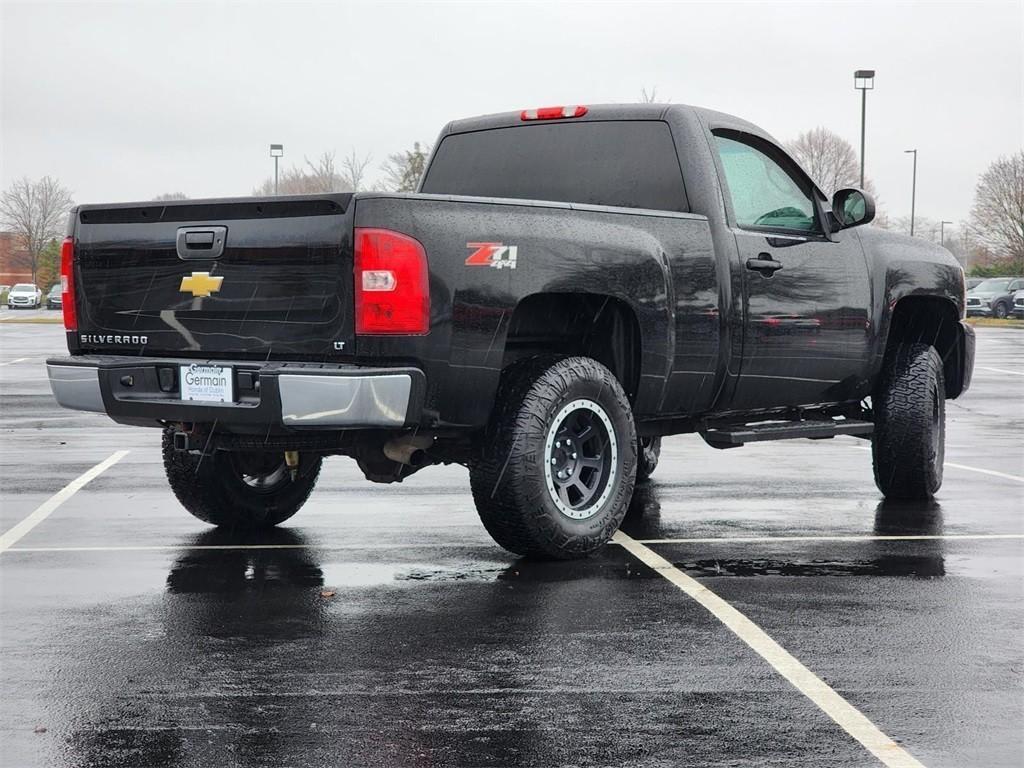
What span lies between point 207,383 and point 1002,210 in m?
72.8

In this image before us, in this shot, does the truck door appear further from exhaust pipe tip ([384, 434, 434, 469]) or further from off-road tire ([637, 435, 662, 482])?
exhaust pipe tip ([384, 434, 434, 469])

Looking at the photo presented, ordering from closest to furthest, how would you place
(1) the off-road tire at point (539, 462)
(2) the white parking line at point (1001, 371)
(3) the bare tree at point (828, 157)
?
(1) the off-road tire at point (539, 462), (2) the white parking line at point (1001, 371), (3) the bare tree at point (828, 157)

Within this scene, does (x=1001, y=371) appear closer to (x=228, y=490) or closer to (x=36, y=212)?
(x=228, y=490)

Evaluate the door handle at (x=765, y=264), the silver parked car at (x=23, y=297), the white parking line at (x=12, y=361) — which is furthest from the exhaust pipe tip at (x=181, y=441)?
the silver parked car at (x=23, y=297)

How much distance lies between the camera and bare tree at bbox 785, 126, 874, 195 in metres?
94.7

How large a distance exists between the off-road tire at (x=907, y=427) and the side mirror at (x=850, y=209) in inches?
44.3

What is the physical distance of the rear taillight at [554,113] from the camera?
8.44 metres

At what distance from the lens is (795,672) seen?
507cm

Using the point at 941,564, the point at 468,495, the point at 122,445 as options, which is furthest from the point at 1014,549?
the point at 122,445

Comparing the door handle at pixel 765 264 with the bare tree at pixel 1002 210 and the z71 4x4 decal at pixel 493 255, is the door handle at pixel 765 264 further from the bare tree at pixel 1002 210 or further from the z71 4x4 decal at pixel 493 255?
the bare tree at pixel 1002 210

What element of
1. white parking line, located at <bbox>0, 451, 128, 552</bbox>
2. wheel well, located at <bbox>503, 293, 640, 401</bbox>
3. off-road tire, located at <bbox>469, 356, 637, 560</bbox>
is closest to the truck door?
wheel well, located at <bbox>503, 293, 640, 401</bbox>

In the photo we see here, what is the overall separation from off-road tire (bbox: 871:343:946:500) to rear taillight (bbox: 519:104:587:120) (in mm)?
2549

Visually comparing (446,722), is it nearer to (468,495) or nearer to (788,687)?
(788,687)

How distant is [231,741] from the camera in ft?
14.0
